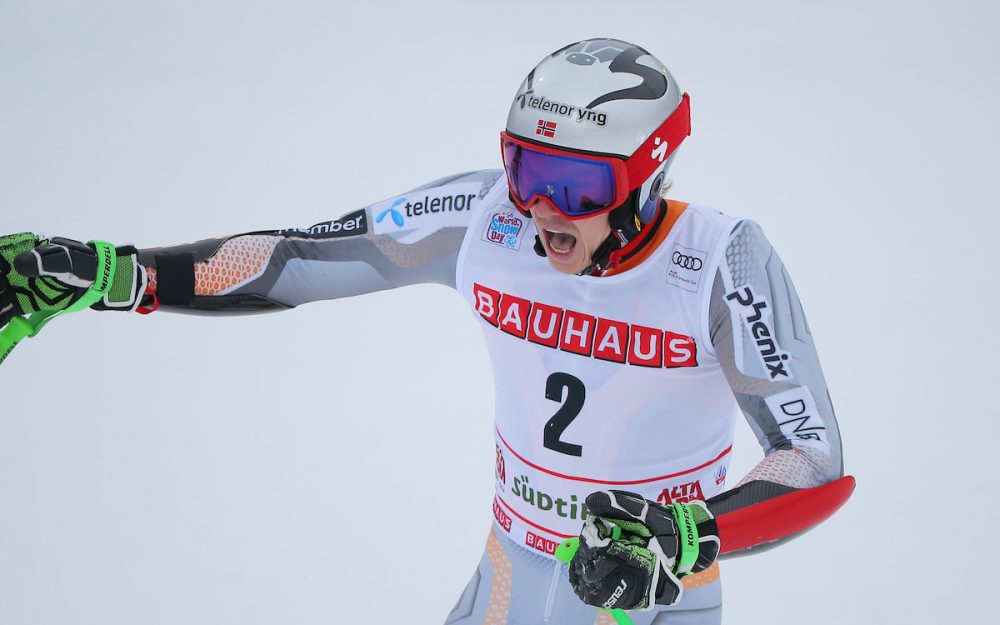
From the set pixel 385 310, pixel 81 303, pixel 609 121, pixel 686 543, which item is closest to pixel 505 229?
pixel 609 121

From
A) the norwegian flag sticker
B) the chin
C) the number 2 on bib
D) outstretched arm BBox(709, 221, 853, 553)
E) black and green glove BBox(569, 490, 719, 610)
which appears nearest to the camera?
black and green glove BBox(569, 490, 719, 610)

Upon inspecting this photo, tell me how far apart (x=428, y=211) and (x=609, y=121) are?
70 cm

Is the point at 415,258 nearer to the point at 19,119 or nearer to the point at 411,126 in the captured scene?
the point at 411,126

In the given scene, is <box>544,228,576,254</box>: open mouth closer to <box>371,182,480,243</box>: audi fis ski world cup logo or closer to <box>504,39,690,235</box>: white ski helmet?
<box>504,39,690,235</box>: white ski helmet

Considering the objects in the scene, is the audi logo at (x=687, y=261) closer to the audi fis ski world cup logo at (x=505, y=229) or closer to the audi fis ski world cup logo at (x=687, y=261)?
the audi fis ski world cup logo at (x=687, y=261)

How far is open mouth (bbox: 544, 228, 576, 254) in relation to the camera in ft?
10.4

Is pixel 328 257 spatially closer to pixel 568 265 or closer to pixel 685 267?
pixel 568 265

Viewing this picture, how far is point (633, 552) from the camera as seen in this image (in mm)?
2621

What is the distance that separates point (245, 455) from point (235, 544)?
1.94 ft

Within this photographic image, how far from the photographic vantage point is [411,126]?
319 inches

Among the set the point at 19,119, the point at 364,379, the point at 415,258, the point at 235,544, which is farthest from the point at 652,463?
the point at 19,119

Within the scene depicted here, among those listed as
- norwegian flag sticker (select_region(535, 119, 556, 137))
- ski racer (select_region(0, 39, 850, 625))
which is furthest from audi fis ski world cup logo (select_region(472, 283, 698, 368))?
norwegian flag sticker (select_region(535, 119, 556, 137))

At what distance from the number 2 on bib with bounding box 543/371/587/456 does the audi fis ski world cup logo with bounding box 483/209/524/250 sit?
388mm

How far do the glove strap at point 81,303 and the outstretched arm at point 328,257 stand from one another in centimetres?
13
